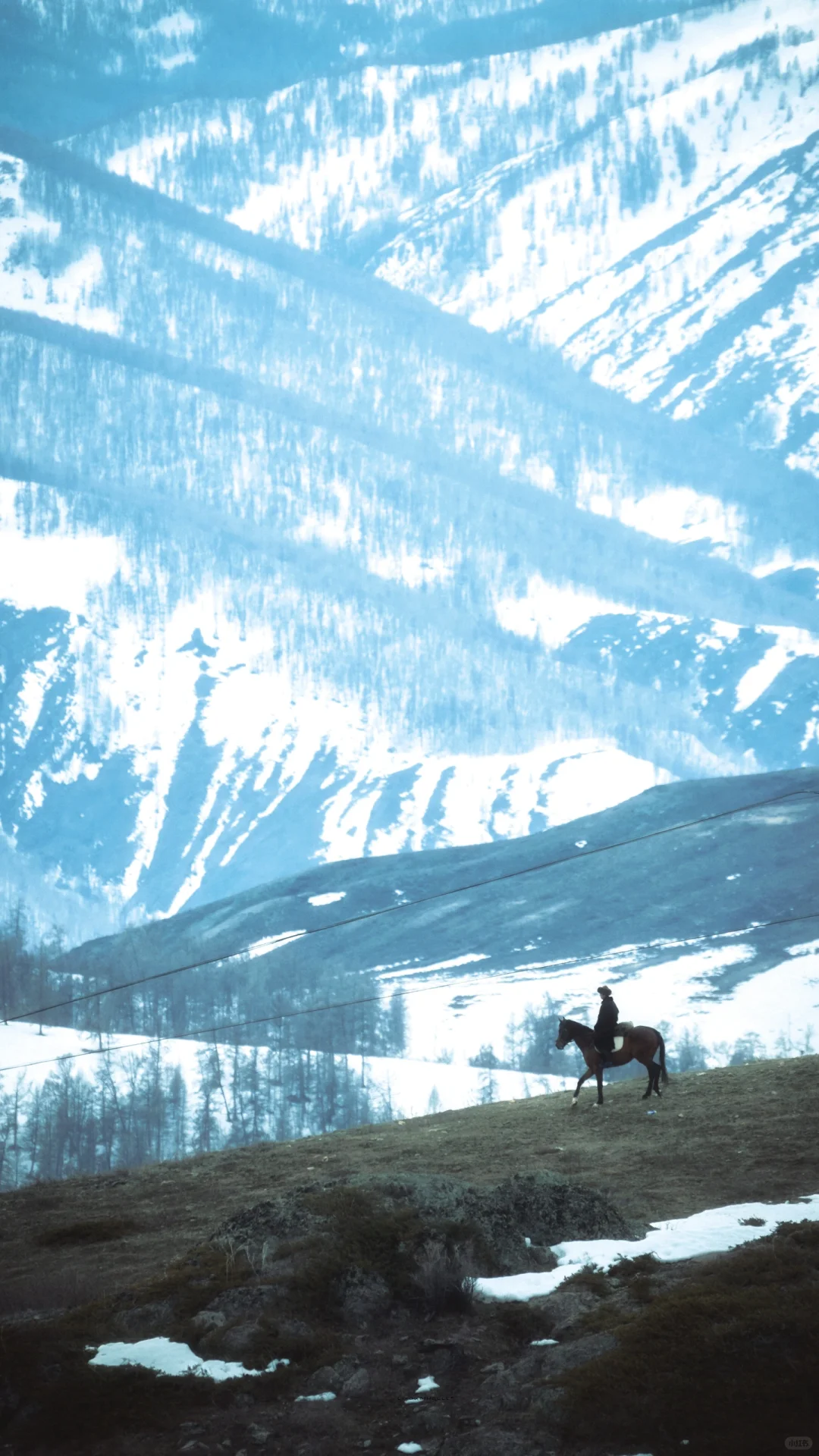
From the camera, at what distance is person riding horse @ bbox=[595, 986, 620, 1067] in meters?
26.9

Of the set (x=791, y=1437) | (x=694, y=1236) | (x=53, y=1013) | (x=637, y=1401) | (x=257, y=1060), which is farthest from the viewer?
(x=53, y=1013)

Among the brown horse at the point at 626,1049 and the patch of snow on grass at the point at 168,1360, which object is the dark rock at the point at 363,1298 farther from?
the brown horse at the point at 626,1049

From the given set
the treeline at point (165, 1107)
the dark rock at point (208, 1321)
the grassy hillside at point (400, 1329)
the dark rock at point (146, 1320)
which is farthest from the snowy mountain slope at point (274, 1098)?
the dark rock at point (208, 1321)

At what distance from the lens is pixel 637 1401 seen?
12023 mm

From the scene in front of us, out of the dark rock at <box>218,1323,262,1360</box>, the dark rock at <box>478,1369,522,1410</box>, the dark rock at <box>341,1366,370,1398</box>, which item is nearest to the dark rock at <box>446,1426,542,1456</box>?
the dark rock at <box>478,1369,522,1410</box>

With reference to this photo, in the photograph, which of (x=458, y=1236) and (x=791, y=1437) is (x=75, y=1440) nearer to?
(x=458, y=1236)

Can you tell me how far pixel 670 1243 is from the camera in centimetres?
1656

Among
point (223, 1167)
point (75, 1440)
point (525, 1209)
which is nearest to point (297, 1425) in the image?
point (75, 1440)

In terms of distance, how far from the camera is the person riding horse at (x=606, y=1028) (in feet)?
88.3

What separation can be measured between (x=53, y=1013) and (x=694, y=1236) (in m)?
179

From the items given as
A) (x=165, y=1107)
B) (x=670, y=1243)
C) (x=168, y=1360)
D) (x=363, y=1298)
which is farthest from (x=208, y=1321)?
(x=165, y=1107)

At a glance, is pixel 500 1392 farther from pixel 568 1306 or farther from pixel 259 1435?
pixel 259 1435

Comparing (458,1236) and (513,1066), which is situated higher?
Answer: (458,1236)

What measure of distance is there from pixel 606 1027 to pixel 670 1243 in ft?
34.2
